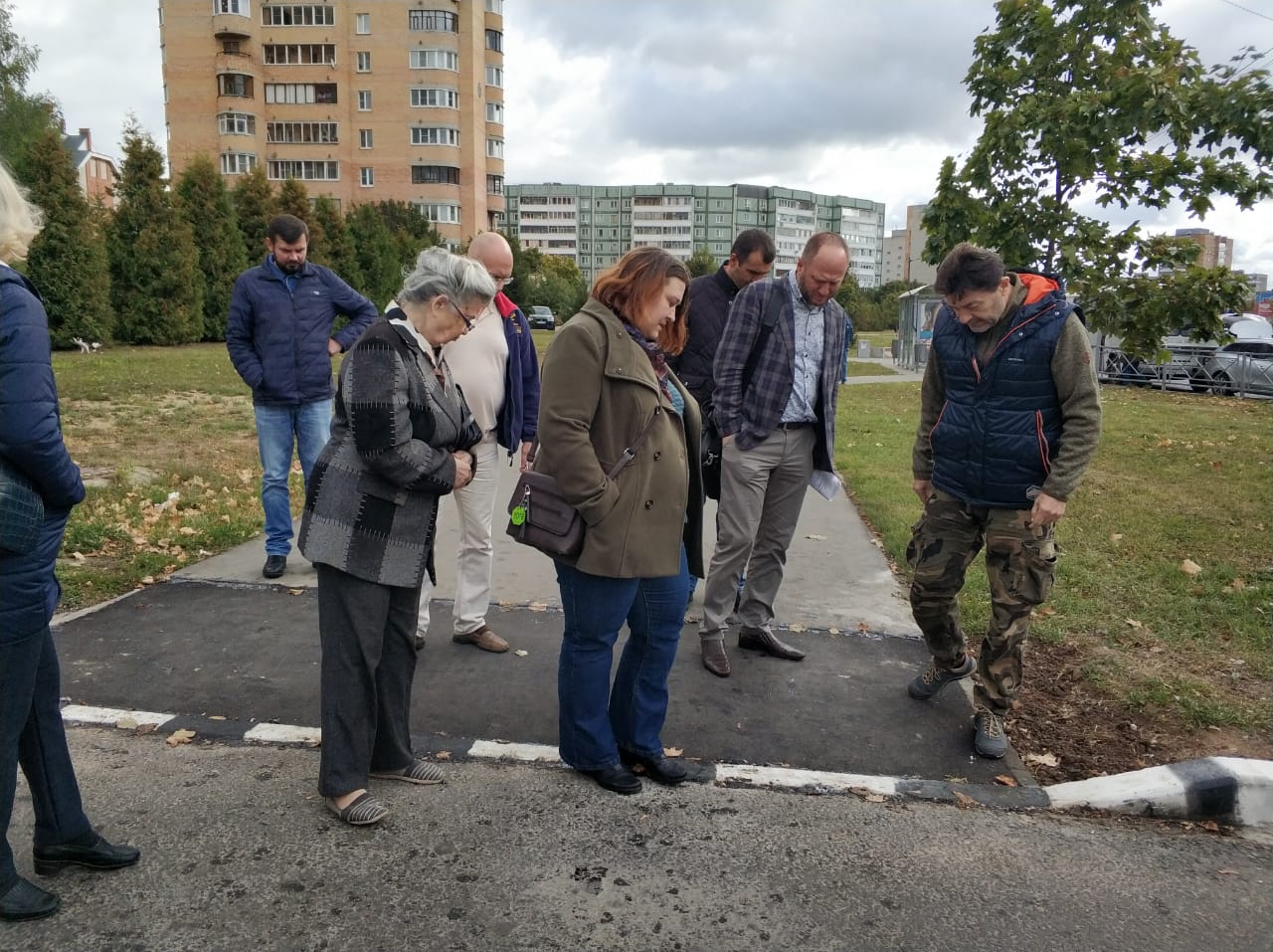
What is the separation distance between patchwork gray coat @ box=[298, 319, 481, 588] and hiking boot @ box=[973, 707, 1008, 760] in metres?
2.37

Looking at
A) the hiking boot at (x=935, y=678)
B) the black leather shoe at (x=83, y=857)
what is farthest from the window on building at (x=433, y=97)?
the black leather shoe at (x=83, y=857)

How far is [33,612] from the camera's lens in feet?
8.04

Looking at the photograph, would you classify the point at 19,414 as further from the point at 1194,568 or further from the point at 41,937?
the point at 1194,568

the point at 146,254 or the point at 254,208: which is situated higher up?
the point at 254,208

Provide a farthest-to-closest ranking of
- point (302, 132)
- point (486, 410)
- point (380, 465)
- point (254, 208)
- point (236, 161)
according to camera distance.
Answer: point (302, 132) < point (236, 161) < point (254, 208) < point (486, 410) < point (380, 465)

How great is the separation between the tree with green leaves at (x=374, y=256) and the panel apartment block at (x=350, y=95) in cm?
2400

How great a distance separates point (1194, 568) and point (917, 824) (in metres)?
4.44

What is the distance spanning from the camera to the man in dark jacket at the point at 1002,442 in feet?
11.7

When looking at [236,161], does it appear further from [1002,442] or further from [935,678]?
[1002,442]

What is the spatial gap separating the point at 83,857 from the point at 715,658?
8.92 feet

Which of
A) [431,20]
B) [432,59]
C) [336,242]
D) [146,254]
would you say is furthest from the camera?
[432,59]

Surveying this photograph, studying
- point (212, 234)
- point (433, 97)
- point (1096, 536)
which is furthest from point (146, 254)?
point (433, 97)

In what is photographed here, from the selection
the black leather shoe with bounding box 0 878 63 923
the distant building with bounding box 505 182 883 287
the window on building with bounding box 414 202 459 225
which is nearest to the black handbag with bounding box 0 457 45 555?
the black leather shoe with bounding box 0 878 63 923

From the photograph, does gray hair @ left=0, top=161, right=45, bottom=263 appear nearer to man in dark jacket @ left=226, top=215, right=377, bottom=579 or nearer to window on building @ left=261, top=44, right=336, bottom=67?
man in dark jacket @ left=226, top=215, right=377, bottom=579
